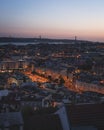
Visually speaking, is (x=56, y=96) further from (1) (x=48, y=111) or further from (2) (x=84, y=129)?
(2) (x=84, y=129)

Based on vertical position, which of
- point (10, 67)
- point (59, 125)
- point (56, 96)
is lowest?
point (10, 67)

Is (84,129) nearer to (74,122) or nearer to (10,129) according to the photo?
(74,122)

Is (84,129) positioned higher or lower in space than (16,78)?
higher

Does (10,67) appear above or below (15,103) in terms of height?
below

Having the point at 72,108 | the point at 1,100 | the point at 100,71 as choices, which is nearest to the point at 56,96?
the point at 1,100

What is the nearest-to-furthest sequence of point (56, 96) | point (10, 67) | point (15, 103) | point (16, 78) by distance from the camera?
1. point (15, 103)
2. point (56, 96)
3. point (16, 78)
4. point (10, 67)

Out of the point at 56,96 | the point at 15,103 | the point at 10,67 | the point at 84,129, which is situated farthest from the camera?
the point at 10,67

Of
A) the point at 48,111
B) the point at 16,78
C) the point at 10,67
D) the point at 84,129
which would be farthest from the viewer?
the point at 10,67

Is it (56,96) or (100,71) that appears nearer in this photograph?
(56,96)

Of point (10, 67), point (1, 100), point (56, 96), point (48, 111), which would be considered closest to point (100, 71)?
point (10, 67)
